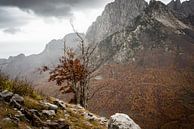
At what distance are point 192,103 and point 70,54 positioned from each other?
6641 inches

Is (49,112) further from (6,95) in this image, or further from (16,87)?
(6,95)

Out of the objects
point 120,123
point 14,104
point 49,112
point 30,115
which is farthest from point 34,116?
point 120,123

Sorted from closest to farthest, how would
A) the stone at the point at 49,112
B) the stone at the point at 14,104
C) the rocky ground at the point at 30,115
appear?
the rocky ground at the point at 30,115 → the stone at the point at 14,104 → the stone at the point at 49,112

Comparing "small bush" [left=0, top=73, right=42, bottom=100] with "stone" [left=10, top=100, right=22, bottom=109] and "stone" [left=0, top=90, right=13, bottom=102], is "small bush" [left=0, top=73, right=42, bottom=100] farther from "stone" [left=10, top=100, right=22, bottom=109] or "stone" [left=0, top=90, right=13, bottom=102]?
"stone" [left=10, top=100, right=22, bottom=109]

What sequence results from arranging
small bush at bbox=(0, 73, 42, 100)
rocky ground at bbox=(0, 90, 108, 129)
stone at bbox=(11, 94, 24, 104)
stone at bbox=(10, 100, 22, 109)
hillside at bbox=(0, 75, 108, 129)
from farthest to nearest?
small bush at bbox=(0, 73, 42, 100), stone at bbox=(11, 94, 24, 104), stone at bbox=(10, 100, 22, 109), hillside at bbox=(0, 75, 108, 129), rocky ground at bbox=(0, 90, 108, 129)

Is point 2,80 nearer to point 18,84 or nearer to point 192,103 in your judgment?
point 18,84

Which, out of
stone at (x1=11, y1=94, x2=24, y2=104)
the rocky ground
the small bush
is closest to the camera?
the rocky ground

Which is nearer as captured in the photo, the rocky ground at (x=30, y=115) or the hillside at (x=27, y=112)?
the rocky ground at (x=30, y=115)

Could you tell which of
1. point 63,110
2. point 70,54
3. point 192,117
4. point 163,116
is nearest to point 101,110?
point 163,116

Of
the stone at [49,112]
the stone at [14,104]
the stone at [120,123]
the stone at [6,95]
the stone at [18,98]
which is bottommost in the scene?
the stone at [120,123]

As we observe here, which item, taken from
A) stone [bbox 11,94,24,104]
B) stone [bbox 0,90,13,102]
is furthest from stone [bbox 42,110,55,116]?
stone [bbox 0,90,13,102]

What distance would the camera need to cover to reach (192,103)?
192750 millimetres

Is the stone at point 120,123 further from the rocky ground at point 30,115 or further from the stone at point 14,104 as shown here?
the stone at point 14,104

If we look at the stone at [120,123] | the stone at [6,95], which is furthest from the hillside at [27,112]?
the stone at [120,123]
